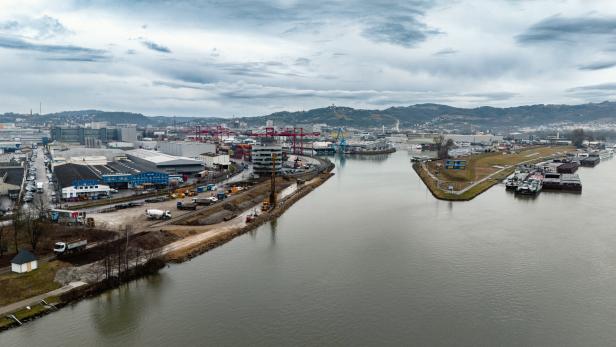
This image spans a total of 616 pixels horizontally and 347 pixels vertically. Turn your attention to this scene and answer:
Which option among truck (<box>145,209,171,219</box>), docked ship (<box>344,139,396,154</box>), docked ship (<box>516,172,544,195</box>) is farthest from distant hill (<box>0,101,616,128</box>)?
truck (<box>145,209,171,219</box>)

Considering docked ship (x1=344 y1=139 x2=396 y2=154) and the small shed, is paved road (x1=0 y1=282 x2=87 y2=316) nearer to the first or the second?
the small shed

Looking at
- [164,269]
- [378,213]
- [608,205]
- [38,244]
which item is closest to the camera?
[164,269]

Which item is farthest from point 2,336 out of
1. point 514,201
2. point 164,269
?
point 514,201

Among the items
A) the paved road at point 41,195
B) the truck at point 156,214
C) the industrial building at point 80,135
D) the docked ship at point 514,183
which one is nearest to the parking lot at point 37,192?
the paved road at point 41,195

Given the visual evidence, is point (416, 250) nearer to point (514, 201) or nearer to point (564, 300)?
point (564, 300)

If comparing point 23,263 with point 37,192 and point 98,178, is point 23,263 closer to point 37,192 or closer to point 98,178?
point 37,192
